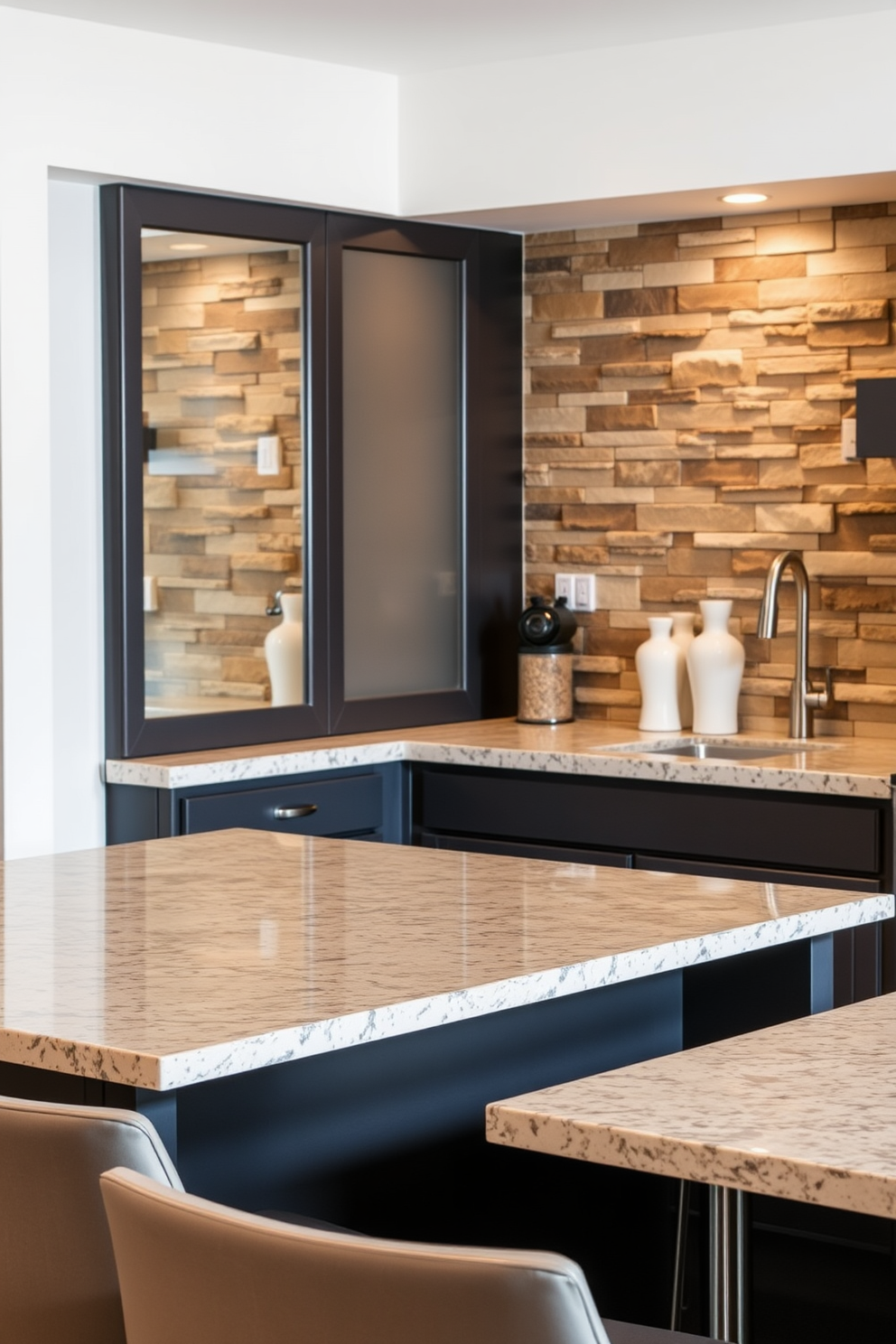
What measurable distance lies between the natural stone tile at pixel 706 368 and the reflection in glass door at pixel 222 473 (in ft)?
3.29

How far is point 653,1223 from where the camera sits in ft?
8.38

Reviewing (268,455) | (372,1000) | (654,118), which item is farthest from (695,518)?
(372,1000)

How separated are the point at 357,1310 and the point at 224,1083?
0.83 metres

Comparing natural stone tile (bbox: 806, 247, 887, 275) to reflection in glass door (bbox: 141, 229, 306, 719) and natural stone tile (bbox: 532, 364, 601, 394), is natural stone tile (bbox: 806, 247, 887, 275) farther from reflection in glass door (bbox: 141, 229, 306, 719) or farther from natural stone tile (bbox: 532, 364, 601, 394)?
reflection in glass door (bbox: 141, 229, 306, 719)

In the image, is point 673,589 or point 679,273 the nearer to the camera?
point 679,273

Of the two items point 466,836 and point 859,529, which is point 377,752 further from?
point 859,529

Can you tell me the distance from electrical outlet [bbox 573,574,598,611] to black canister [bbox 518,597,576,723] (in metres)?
0.17

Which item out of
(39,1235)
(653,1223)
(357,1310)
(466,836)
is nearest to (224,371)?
(466,836)

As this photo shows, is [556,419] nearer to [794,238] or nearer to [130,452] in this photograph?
[794,238]

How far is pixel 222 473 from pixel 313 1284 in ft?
11.0

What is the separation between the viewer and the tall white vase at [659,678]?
473cm

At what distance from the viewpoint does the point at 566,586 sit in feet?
16.8

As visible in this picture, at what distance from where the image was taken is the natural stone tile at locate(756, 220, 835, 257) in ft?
14.9

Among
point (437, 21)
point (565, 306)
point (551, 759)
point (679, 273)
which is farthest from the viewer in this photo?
point (565, 306)
